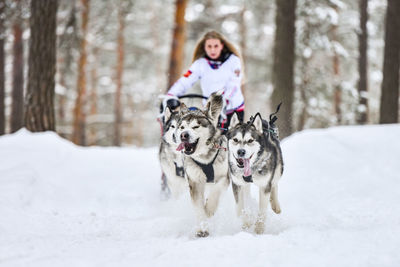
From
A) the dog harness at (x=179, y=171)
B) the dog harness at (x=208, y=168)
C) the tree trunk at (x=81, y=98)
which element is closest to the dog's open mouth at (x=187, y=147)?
the dog harness at (x=208, y=168)

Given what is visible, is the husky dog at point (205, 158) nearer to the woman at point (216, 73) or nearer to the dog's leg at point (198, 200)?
the dog's leg at point (198, 200)

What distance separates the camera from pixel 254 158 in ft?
9.78

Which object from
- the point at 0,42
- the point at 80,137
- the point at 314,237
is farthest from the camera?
the point at 80,137

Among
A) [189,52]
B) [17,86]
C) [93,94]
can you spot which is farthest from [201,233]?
[93,94]

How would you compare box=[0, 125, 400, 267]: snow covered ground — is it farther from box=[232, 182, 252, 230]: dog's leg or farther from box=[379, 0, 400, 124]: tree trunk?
box=[379, 0, 400, 124]: tree trunk

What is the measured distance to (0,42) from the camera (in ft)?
37.8

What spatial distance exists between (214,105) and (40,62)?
203 inches

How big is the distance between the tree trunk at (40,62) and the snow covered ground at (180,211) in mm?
481

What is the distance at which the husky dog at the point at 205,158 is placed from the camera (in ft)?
10.4

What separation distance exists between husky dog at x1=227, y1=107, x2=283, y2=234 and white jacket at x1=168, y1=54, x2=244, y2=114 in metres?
1.09

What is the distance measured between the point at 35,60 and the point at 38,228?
14.6ft

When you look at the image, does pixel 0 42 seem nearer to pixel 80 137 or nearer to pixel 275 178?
pixel 80 137

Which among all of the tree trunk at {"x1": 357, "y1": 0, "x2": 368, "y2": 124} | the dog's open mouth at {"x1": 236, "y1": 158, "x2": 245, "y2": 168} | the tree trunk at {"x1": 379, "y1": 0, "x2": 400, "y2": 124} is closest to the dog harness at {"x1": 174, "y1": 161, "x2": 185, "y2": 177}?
the dog's open mouth at {"x1": 236, "y1": 158, "x2": 245, "y2": 168}

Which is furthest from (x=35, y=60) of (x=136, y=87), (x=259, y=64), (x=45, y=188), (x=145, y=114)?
(x=145, y=114)
